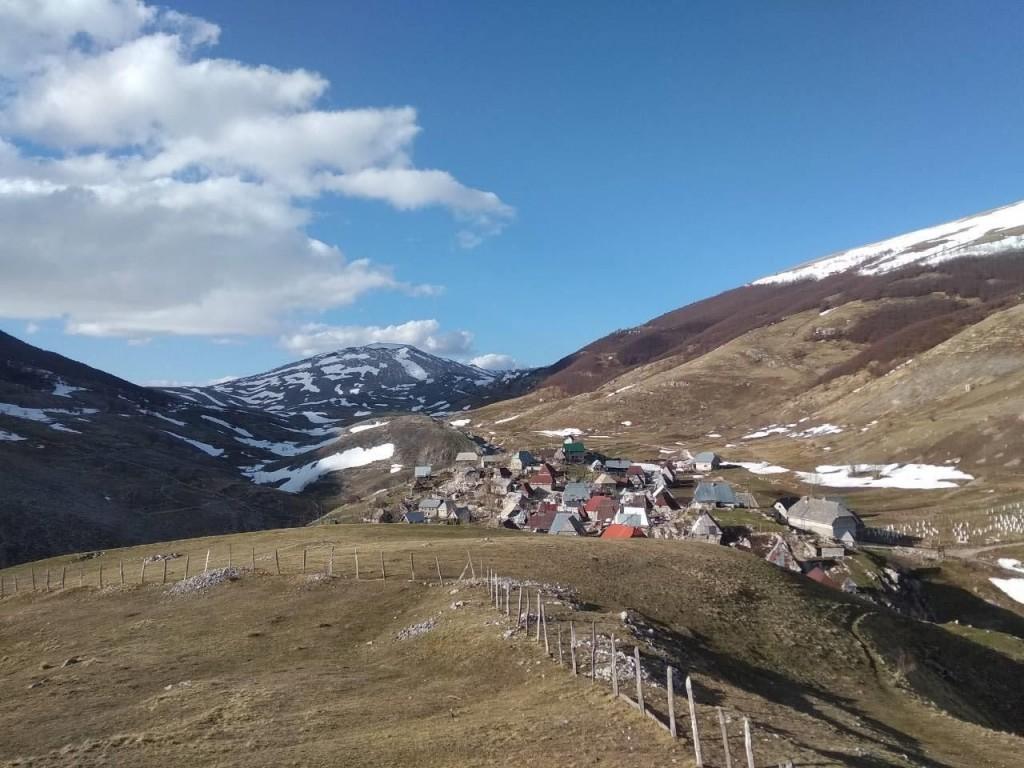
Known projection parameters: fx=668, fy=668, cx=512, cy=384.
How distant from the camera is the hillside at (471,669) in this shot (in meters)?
21.0

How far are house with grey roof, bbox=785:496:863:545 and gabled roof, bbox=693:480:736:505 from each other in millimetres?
11120

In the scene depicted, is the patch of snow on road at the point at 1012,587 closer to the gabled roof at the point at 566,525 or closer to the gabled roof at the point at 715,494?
the gabled roof at the point at 715,494

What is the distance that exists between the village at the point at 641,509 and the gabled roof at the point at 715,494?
0.18 meters

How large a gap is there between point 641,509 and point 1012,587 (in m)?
49.9

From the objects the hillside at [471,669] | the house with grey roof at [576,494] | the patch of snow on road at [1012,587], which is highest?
the hillside at [471,669]

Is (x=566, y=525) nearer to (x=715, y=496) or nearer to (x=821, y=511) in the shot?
(x=715, y=496)

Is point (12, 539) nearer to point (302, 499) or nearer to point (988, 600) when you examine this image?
point (302, 499)

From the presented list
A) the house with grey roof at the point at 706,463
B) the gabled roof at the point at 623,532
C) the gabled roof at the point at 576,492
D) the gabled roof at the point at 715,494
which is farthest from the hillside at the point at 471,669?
the house with grey roof at the point at 706,463

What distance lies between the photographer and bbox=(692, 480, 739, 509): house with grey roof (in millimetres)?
120500

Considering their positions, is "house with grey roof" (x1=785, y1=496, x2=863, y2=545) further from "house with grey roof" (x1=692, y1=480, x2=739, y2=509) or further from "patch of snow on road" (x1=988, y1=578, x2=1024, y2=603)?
"patch of snow on road" (x1=988, y1=578, x2=1024, y2=603)

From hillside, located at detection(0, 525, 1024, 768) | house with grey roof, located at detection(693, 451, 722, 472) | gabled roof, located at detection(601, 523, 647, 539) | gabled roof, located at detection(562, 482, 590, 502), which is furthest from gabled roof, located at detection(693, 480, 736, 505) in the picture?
hillside, located at detection(0, 525, 1024, 768)

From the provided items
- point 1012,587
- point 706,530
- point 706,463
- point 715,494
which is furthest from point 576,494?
point 1012,587

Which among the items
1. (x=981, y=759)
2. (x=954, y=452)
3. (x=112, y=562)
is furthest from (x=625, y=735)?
(x=954, y=452)

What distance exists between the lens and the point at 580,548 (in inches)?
2330
